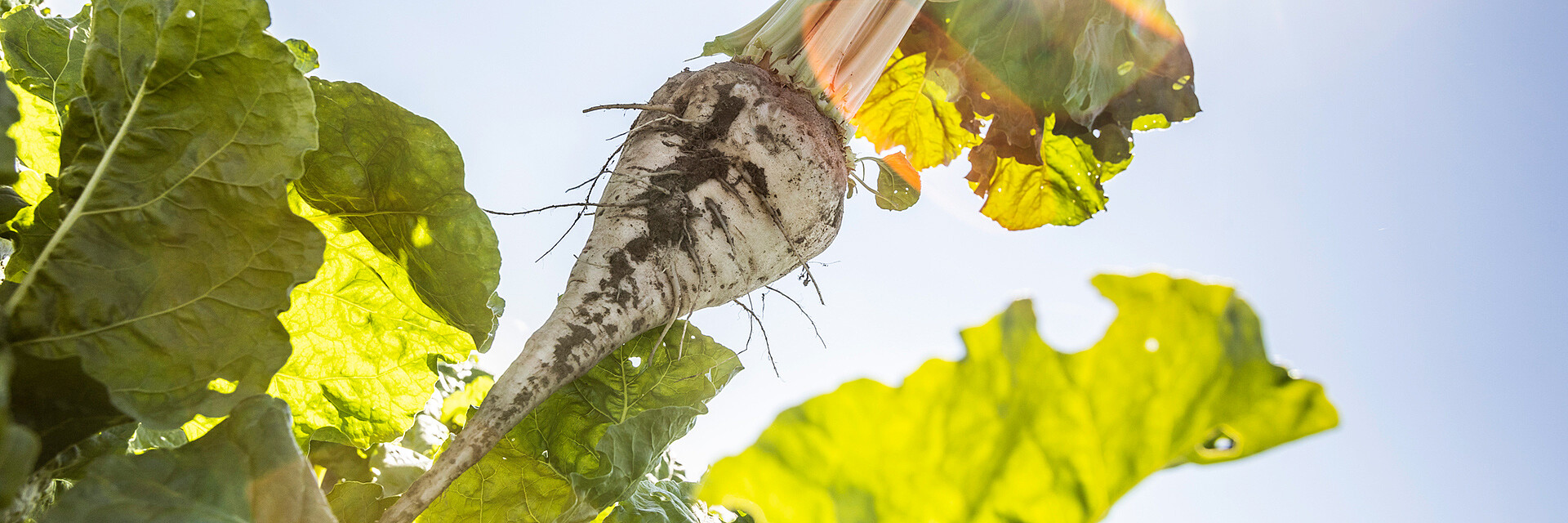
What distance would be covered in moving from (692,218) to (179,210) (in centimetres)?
113

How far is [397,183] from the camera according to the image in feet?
4.71

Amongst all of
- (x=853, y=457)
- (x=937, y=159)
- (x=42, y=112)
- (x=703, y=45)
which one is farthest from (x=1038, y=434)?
(x=937, y=159)

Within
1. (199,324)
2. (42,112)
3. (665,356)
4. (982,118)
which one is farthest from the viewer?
(982,118)

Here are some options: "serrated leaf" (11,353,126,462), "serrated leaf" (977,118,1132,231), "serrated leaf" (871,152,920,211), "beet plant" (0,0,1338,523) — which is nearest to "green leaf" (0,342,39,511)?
"beet plant" (0,0,1338,523)

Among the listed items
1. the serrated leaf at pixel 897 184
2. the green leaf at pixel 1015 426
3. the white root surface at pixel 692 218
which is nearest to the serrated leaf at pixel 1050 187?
the serrated leaf at pixel 897 184

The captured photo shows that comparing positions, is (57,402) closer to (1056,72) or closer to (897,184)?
(897,184)

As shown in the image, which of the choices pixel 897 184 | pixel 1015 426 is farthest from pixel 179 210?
pixel 897 184

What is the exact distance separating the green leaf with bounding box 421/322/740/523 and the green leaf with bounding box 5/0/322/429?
0.68 meters

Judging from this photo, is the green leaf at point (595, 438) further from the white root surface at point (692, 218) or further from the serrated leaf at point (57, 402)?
the serrated leaf at point (57, 402)

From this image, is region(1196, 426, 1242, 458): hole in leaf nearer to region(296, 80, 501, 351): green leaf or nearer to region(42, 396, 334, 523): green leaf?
region(42, 396, 334, 523): green leaf

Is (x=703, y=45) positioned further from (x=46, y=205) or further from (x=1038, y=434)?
(x=1038, y=434)

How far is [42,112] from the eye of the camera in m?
1.41

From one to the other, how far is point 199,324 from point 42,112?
0.87 metres

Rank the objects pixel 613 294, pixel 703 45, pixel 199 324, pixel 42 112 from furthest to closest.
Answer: pixel 703 45, pixel 613 294, pixel 42 112, pixel 199 324
